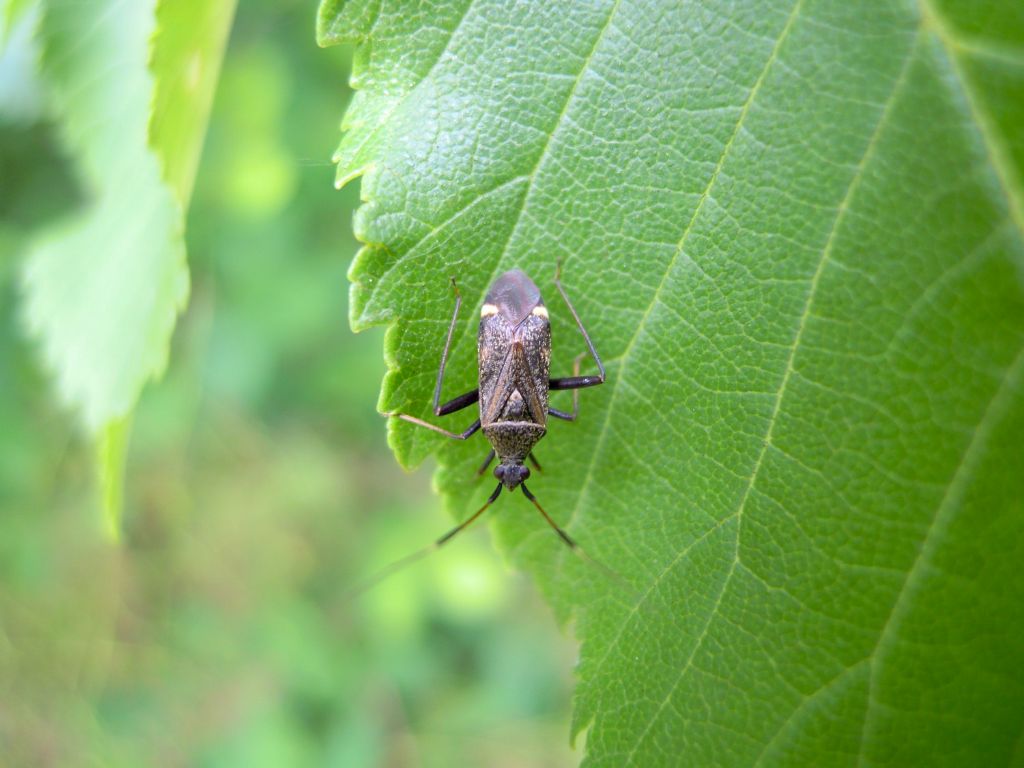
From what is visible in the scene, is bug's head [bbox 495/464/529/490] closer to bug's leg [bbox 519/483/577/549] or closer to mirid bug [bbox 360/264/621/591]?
mirid bug [bbox 360/264/621/591]

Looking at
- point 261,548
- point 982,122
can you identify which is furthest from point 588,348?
point 261,548

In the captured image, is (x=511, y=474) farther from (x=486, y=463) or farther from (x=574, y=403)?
(x=574, y=403)

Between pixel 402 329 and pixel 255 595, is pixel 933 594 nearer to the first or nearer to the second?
pixel 402 329

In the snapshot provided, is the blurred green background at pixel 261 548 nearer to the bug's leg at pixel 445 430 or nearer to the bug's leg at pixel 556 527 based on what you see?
the bug's leg at pixel 445 430

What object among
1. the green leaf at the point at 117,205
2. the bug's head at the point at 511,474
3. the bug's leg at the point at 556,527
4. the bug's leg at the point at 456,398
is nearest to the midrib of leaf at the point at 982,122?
the bug's leg at the point at 456,398

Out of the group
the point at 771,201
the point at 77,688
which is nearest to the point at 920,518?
the point at 771,201
